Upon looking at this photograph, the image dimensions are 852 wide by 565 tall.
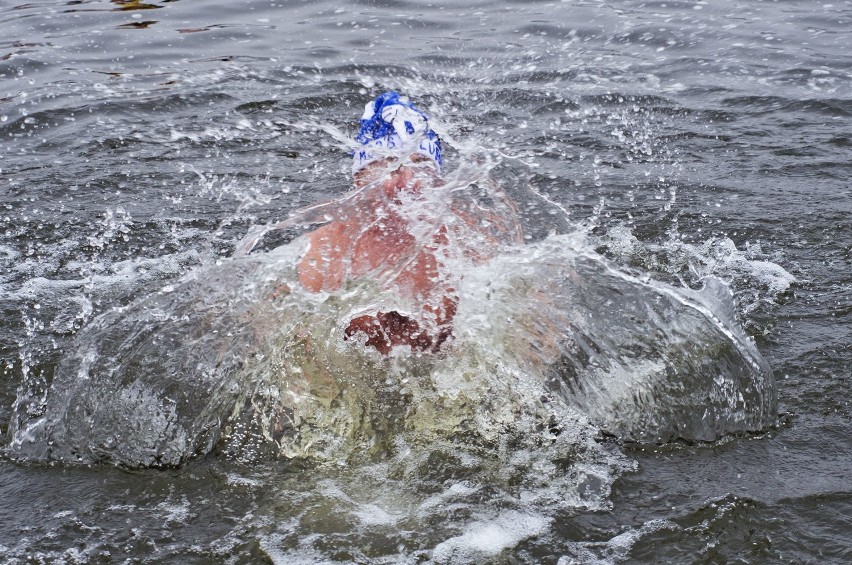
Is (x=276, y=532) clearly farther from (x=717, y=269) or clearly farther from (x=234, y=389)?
(x=717, y=269)

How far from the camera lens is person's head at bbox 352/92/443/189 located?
4.83m

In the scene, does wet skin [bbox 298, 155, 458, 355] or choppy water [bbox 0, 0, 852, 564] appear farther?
wet skin [bbox 298, 155, 458, 355]

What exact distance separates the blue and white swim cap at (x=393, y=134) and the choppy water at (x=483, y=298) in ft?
0.98

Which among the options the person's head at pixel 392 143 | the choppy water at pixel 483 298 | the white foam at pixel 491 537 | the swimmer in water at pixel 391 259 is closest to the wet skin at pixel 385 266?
the swimmer in water at pixel 391 259

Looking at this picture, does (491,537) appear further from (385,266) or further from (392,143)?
(392,143)

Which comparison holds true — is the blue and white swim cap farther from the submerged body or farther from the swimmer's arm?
the swimmer's arm

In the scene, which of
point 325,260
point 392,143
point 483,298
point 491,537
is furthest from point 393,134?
point 491,537

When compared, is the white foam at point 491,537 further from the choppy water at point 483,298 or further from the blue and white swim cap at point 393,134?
the blue and white swim cap at point 393,134

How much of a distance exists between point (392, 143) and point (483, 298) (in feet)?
3.45

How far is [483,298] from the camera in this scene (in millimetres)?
4320

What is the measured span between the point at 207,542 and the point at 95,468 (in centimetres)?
78

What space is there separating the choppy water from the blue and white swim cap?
298mm

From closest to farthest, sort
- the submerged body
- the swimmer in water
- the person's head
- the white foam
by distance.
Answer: the white foam, the submerged body, the swimmer in water, the person's head

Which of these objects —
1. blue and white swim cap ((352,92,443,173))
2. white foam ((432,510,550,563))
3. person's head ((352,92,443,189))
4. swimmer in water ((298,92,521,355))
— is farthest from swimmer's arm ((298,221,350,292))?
white foam ((432,510,550,563))
